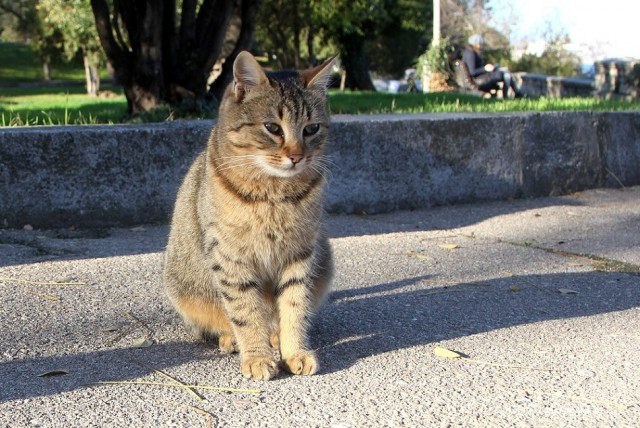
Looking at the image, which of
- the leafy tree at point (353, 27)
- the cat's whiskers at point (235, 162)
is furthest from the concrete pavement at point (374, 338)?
the leafy tree at point (353, 27)

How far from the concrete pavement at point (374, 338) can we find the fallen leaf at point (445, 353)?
0.05 m

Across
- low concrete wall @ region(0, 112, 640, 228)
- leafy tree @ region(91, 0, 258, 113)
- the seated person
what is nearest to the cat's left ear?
low concrete wall @ region(0, 112, 640, 228)

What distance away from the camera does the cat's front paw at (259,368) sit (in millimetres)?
3047

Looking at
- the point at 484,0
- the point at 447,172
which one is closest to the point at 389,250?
the point at 447,172

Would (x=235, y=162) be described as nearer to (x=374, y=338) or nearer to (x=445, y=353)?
(x=374, y=338)

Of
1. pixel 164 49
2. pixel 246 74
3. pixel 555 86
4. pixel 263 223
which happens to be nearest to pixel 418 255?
pixel 263 223

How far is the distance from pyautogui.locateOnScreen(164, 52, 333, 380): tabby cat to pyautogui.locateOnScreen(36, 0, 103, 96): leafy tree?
18.2 meters

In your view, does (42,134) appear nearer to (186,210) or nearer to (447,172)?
(186,210)

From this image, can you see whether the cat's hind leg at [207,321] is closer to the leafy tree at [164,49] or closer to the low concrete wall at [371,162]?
the low concrete wall at [371,162]

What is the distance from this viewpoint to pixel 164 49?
854cm

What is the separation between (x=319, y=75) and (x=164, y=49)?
18.2 feet

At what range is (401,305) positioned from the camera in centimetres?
405

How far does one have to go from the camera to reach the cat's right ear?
3266 mm

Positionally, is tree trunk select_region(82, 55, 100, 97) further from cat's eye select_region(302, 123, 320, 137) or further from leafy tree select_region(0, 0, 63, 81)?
cat's eye select_region(302, 123, 320, 137)
